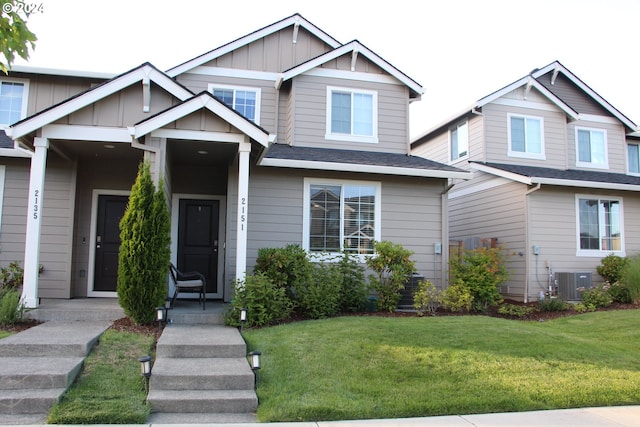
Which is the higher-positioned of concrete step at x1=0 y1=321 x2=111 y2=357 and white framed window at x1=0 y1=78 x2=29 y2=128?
white framed window at x1=0 y1=78 x2=29 y2=128

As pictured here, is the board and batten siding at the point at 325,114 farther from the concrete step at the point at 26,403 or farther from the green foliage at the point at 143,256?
the concrete step at the point at 26,403

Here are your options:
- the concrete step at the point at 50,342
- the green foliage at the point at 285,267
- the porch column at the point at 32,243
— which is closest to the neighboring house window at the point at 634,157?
the green foliage at the point at 285,267

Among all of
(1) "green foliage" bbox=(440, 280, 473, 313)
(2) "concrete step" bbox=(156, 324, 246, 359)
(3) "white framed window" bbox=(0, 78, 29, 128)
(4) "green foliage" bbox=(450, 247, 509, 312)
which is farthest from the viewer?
(3) "white framed window" bbox=(0, 78, 29, 128)

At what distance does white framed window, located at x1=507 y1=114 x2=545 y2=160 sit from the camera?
1433cm

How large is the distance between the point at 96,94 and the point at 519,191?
9850mm

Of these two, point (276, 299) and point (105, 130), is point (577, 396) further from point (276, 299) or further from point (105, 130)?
point (105, 130)

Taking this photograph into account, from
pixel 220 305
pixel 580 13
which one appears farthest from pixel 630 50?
pixel 220 305

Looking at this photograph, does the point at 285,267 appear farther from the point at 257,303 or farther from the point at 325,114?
the point at 325,114

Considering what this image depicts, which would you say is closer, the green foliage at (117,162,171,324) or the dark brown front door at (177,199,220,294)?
the green foliage at (117,162,171,324)

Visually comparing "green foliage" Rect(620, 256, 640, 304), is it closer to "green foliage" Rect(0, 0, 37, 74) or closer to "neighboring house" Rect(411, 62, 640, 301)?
"neighboring house" Rect(411, 62, 640, 301)

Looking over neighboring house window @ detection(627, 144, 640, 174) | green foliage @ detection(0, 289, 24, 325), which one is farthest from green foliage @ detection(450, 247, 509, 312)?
neighboring house window @ detection(627, 144, 640, 174)

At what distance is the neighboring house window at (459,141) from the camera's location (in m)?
14.9

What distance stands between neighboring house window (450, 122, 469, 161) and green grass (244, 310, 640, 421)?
311 inches

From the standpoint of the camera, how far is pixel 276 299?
8.14 m
